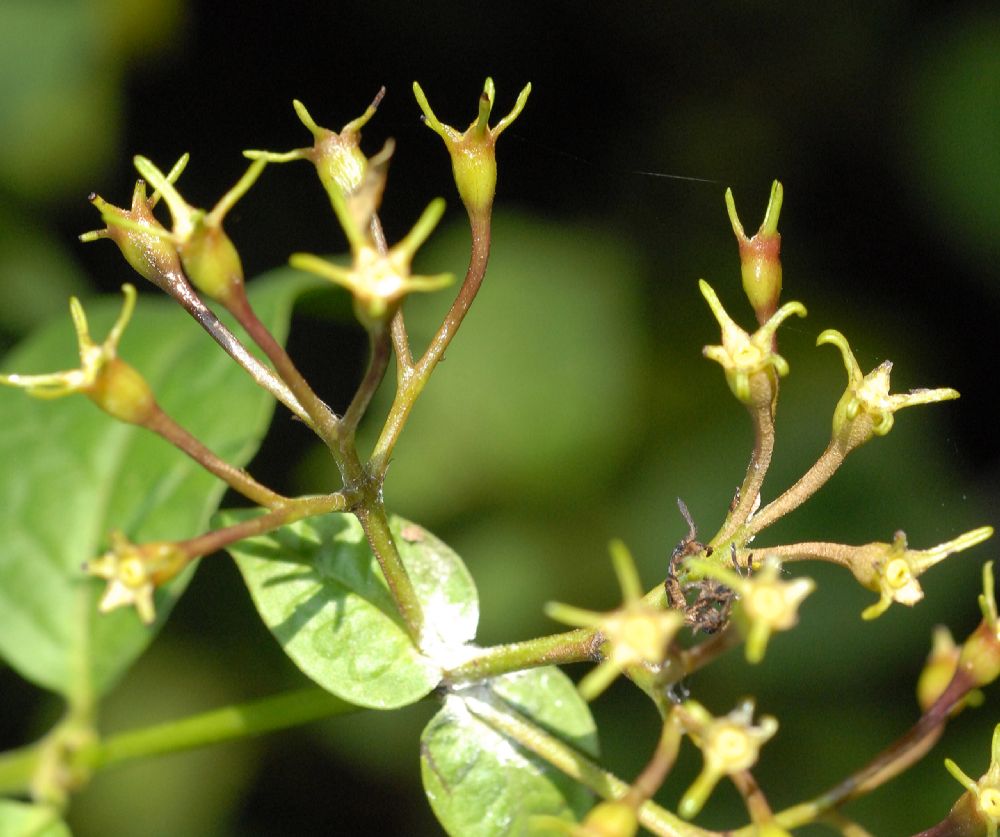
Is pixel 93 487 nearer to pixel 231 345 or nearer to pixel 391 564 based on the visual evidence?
pixel 231 345

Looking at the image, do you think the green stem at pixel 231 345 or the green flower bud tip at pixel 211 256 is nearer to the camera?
the green flower bud tip at pixel 211 256

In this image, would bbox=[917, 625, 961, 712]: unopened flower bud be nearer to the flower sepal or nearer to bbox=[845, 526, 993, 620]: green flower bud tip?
bbox=[845, 526, 993, 620]: green flower bud tip

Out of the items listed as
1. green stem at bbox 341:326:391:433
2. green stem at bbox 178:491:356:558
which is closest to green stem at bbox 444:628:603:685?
green stem at bbox 178:491:356:558

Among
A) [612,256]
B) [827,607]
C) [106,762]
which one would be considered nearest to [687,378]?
[612,256]

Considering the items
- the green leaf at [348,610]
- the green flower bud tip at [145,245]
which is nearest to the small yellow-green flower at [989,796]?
the green leaf at [348,610]

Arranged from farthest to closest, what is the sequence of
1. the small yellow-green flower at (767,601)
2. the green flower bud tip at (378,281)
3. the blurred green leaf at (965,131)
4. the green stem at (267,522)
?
the blurred green leaf at (965,131)
the green stem at (267,522)
the green flower bud tip at (378,281)
the small yellow-green flower at (767,601)

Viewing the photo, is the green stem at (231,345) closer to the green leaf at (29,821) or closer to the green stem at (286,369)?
the green stem at (286,369)

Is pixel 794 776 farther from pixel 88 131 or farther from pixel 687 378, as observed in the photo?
pixel 88 131
